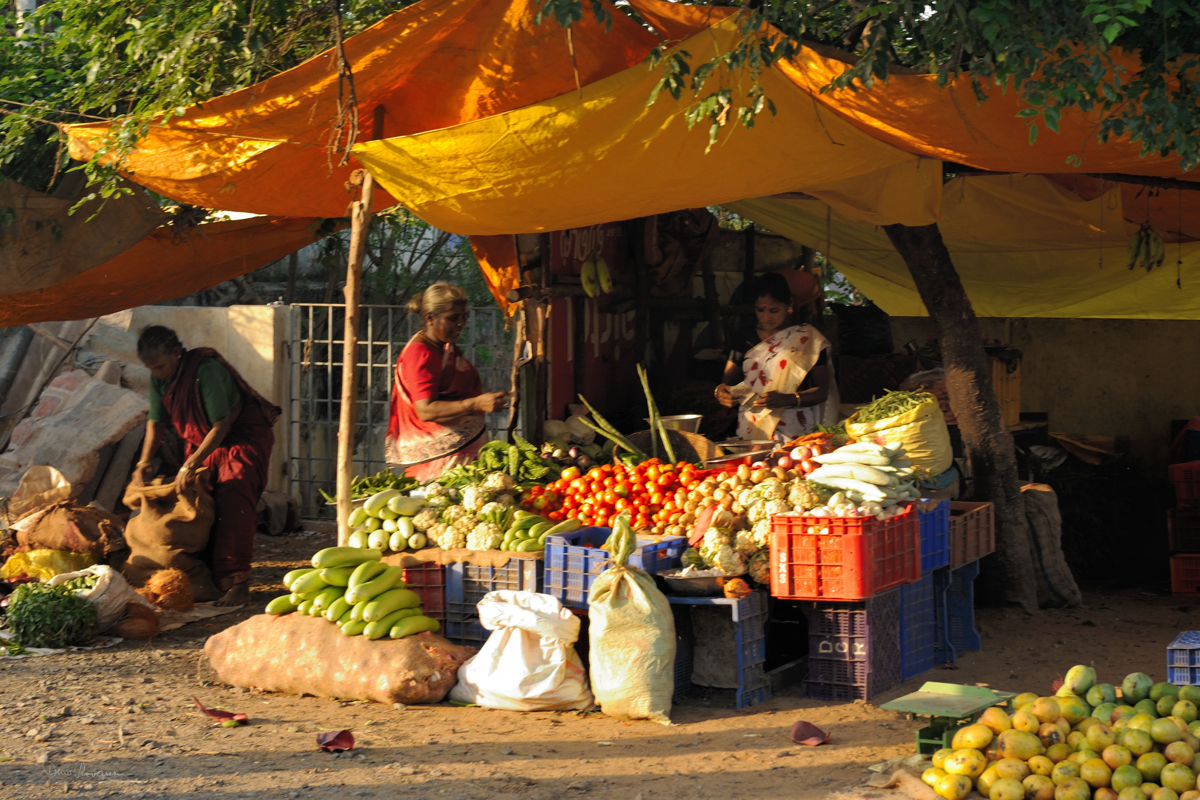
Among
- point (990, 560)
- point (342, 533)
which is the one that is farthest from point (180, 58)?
point (990, 560)

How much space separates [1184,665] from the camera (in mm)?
4414

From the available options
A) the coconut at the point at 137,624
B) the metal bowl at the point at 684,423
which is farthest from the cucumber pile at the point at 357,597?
the metal bowl at the point at 684,423

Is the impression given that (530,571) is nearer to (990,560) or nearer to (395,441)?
(395,441)

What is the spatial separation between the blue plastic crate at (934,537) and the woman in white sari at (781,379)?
1.25 metres

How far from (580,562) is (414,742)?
115 centimetres

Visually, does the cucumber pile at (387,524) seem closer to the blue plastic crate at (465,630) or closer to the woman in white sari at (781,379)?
the blue plastic crate at (465,630)

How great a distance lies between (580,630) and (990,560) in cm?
313

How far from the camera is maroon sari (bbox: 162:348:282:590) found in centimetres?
776

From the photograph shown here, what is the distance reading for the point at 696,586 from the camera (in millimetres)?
5414

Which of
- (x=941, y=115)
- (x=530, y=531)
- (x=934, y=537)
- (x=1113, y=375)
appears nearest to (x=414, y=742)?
(x=530, y=531)

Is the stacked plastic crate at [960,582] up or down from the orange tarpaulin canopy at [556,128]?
down

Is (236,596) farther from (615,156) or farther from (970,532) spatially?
(970,532)

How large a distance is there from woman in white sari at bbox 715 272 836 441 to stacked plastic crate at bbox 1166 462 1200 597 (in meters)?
2.65

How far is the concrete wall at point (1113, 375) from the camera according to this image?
10148 mm
